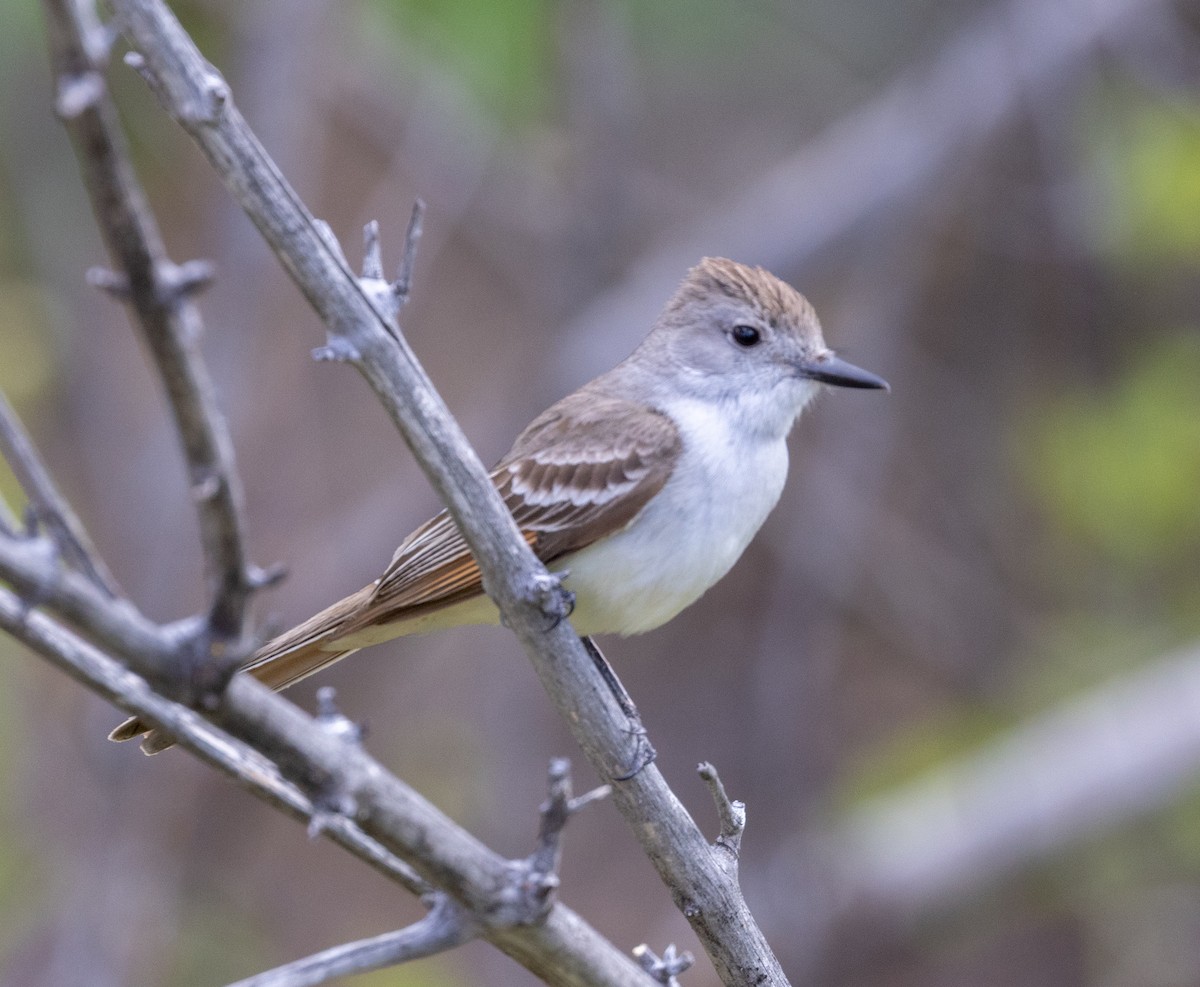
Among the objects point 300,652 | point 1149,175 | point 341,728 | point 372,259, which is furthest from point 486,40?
point 341,728

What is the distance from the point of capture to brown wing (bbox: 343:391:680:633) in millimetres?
3348

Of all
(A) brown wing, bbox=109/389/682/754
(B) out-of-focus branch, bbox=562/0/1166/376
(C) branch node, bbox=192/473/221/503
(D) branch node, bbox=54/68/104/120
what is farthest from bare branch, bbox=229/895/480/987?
(B) out-of-focus branch, bbox=562/0/1166/376

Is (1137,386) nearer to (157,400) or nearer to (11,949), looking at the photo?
(157,400)

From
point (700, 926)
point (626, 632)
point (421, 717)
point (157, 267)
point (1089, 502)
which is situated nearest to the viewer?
point (157, 267)

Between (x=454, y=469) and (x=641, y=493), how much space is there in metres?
1.31

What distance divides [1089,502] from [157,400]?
495 cm

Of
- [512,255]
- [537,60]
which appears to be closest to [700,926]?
[537,60]

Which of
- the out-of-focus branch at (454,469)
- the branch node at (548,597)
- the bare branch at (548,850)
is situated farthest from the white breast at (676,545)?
the bare branch at (548,850)

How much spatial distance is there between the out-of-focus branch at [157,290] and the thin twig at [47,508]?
0.41ft

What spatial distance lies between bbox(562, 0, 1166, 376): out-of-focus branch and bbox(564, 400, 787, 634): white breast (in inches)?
128

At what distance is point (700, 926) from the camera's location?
2.56m

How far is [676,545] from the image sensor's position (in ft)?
11.2

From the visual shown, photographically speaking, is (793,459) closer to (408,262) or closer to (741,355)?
(741,355)

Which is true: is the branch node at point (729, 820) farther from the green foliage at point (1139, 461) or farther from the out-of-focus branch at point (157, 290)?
the green foliage at point (1139, 461)
